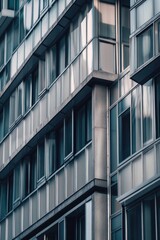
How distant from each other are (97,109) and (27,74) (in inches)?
369

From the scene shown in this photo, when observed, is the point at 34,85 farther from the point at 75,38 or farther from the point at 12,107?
the point at 75,38

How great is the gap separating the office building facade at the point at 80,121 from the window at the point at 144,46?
0.03 m

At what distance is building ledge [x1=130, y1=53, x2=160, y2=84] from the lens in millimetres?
33344

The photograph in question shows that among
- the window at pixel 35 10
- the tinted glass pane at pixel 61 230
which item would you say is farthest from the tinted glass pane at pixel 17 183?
the tinted glass pane at pixel 61 230

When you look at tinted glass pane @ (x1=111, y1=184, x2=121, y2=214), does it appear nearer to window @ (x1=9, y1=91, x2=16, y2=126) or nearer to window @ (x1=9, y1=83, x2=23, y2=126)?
window @ (x1=9, y1=83, x2=23, y2=126)

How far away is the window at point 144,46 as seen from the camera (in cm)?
3394

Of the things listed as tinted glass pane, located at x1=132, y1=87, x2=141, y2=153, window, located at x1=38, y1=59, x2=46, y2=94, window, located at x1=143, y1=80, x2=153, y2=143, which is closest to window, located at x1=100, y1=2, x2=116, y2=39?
tinted glass pane, located at x1=132, y1=87, x2=141, y2=153

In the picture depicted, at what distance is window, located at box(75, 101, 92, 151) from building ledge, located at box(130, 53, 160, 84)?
5363 mm

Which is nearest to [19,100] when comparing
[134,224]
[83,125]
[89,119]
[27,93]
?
[27,93]

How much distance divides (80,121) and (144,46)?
22.8 ft

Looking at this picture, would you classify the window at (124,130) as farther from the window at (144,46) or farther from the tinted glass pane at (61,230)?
the tinted glass pane at (61,230)

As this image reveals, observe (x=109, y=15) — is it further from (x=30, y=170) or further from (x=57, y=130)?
(x=30, y=170)

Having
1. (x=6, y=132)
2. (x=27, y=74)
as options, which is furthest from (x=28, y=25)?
(x=6, y=132)

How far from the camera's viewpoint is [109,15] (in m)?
39.9
